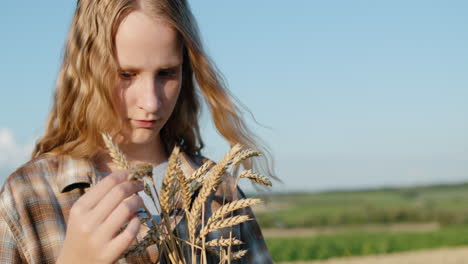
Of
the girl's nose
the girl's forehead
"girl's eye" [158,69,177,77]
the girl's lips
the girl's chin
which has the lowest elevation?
the girl's chin

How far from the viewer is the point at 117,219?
1.26 metres

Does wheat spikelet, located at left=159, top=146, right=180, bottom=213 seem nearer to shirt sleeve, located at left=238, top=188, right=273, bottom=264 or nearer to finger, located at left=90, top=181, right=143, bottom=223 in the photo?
finger, located at left=90, top=181, right=143, bottom=223

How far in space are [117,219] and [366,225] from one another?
43.5 m

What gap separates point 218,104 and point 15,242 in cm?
104

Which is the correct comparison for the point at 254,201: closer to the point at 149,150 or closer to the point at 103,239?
the point at 103,239

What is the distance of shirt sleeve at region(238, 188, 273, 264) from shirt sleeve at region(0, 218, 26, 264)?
35.4 inches

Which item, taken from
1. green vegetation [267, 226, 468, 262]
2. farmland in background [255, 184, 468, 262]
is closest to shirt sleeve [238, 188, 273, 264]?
farmland in background [255, 184, 468, 262]

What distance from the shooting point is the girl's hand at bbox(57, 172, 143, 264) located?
126cm

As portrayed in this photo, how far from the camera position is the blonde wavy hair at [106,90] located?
218cm

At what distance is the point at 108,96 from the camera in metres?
2.16

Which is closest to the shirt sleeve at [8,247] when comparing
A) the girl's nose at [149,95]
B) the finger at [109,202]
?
the girl's nose at [149,95]

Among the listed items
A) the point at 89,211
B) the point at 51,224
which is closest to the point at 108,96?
the point at 51,224

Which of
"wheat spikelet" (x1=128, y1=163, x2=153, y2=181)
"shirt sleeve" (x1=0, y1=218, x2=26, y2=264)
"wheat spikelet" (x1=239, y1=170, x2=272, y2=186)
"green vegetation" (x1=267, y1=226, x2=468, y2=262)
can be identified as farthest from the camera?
"green vegetation" (x1=267, y1=226, x2=468, y2=262)

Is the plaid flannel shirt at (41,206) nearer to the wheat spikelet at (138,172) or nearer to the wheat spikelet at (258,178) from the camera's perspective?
the wheat spikelet at (258,178)
